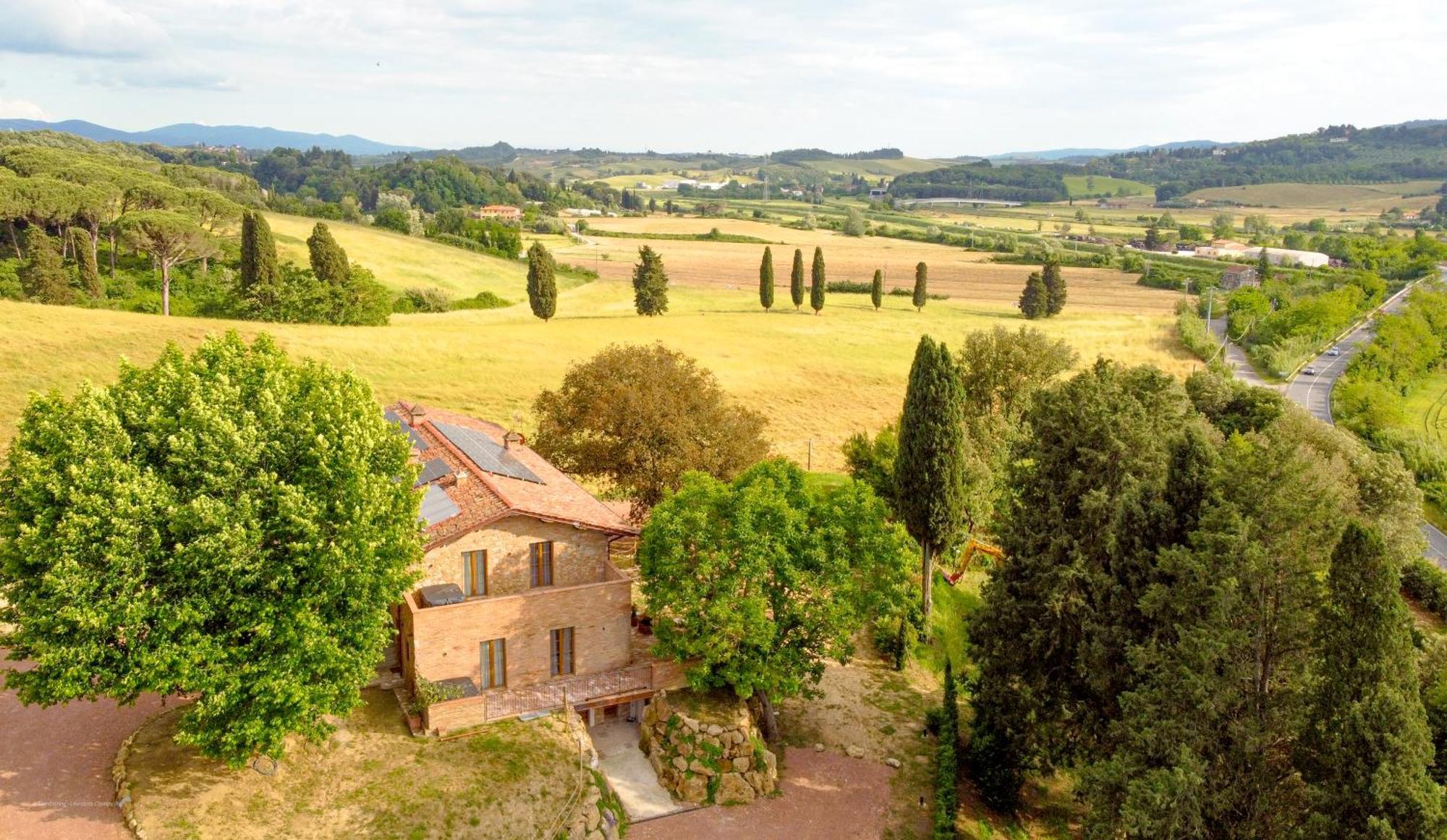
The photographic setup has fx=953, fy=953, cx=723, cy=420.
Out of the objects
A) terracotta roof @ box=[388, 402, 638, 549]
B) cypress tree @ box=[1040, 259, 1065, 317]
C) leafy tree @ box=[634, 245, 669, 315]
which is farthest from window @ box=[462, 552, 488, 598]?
cypress tree @ box=[1040, 259, 1065, 317]

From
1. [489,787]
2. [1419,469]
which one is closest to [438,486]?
[489,787]

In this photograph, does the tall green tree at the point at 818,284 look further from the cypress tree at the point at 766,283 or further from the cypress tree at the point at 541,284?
the cypress tree at the point at 541,284

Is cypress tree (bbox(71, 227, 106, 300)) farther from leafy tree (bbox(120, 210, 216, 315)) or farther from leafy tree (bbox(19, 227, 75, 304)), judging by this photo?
leafy tree (bbox(19, 227, 75, 304))

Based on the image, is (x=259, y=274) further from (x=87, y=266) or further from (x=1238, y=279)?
(x=1238, y=279)

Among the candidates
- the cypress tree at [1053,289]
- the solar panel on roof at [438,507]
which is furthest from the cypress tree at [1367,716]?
the cypress tree at [1053,289]

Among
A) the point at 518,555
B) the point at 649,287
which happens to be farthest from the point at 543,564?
the point at 649,287

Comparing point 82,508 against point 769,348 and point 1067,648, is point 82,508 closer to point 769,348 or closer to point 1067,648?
point 1067,648

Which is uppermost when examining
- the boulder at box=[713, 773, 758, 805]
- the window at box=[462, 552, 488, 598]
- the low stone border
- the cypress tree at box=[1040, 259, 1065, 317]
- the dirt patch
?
the cypress tree at box=[1040, 259, 1065, 317]
